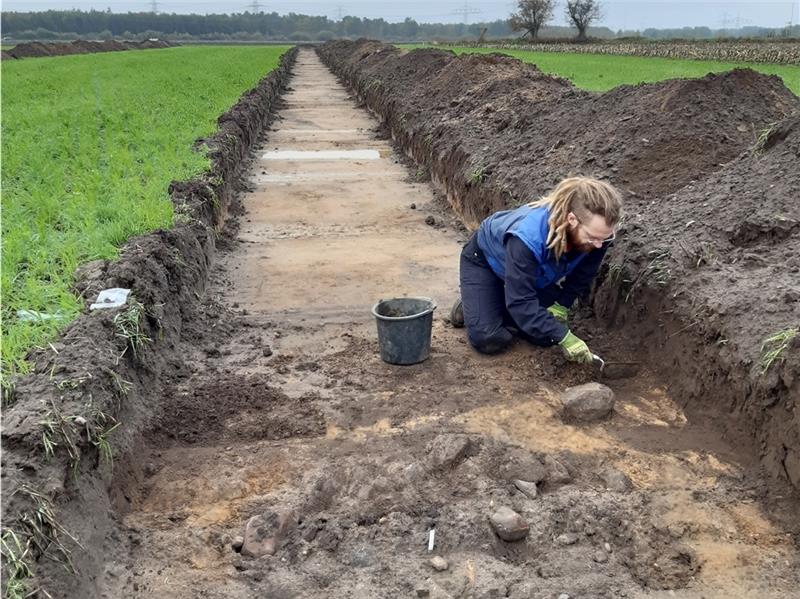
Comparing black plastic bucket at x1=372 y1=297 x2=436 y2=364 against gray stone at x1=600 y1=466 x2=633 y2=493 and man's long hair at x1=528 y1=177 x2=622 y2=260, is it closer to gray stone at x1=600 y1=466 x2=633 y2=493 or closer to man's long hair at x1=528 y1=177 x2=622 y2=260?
man's long hair at x1=528 y1=177 x2=622 y2=260

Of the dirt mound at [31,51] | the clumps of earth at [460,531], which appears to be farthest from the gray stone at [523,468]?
the dirt mound at [31,51]

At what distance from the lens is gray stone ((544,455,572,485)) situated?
131 inches

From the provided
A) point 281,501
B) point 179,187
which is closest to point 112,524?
point 281,501

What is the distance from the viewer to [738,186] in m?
5.12

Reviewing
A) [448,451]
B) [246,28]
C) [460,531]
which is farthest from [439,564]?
[246,28]

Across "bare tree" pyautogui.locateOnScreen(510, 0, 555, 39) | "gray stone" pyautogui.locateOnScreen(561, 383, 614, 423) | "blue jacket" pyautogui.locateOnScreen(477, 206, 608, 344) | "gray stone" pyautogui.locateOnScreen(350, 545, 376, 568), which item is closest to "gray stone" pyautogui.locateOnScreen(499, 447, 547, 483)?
"gray stone" pyautogui.locateOnScreen(561, 383, 614, 423)

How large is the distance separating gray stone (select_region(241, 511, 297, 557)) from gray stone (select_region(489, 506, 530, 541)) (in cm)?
86

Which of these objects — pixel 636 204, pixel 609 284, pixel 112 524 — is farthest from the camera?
pixel 636 204

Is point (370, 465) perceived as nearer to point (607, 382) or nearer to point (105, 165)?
point (607, 382)

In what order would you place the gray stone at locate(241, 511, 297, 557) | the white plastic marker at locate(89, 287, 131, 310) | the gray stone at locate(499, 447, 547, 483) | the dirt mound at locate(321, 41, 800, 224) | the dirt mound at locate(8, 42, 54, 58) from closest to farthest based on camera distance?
1. the gray stone at locate(241, 511, 297, 557)
2. the gray stone at locate(499, 447, 547, 483)
3. the white plastic marker at locate(89, 287, 131, 310)
4. the dirt mound at locate(321, 41, 800, 224)
5. the dirt mound at locate(8, 42, 54, 58)

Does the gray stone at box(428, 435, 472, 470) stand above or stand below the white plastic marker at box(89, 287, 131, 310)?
below

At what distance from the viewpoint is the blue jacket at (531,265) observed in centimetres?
403

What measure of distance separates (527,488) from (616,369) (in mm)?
1401

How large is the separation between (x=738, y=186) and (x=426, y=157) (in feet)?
18.2
